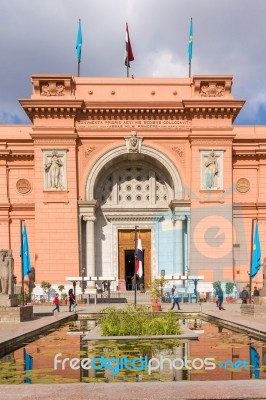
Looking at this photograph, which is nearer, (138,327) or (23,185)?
(138,327)

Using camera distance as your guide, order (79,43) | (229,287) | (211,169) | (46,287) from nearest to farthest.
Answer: (46,287) < (229,287) < (211,169) < (79,43)

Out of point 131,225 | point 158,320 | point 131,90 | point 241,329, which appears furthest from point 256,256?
point 131,90

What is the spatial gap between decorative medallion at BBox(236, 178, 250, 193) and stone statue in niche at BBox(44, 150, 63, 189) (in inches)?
480

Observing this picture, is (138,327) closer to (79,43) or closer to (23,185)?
(23,185)

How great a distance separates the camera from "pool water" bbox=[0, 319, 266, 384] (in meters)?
8.22

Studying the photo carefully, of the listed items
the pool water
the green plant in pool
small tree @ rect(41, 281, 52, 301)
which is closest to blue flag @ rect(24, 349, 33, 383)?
the pool water

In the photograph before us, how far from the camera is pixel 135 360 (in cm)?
976

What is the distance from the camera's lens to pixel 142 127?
113 feet

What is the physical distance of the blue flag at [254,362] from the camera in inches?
330

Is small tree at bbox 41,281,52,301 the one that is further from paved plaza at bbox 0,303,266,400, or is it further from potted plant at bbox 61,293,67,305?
paved plaza at bbox 0,303,266,400

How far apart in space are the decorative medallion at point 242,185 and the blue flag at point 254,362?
2493 cm

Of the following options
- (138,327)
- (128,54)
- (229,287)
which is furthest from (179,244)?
(138,327)

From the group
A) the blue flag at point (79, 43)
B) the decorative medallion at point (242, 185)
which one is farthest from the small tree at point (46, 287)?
the blue flag at point (79, 43)

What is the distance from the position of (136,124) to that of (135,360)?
2604 cm
